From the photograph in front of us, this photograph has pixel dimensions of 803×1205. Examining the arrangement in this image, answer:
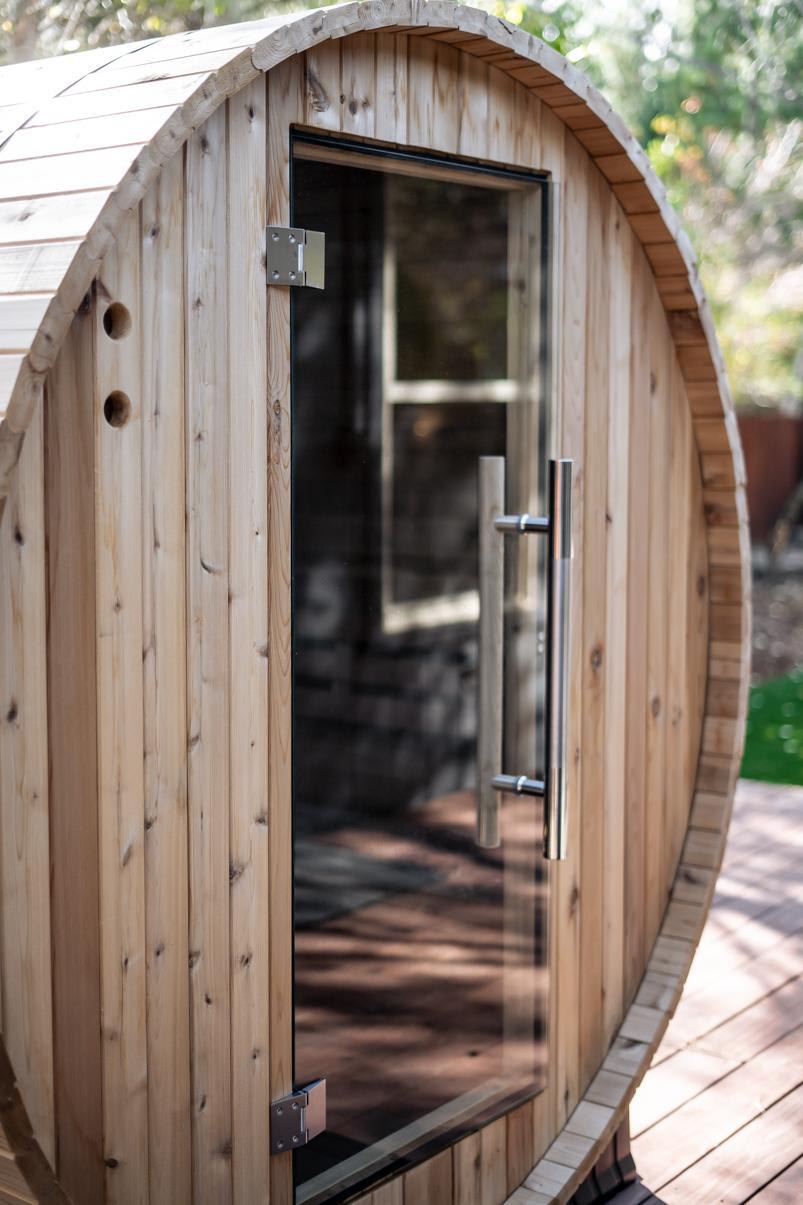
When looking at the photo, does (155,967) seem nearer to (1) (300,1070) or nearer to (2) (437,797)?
(1) (300,1070)

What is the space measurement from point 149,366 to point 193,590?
0.96 ft

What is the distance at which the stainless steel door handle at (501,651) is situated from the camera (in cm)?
233

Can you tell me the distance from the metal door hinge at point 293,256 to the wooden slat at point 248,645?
0.02 metres

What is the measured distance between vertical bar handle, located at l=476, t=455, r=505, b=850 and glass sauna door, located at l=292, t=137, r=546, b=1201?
1.7 inches

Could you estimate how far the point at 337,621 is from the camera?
3.29 metres

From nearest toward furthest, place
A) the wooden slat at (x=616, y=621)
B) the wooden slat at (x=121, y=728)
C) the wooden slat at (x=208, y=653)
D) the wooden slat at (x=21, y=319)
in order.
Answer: the wooden slat at (x=21, y=319) < the wooden slat at (x=121, y=728) < the wooden slat at (x=208, y=653) < the wooden slat at (x=616, y=621)

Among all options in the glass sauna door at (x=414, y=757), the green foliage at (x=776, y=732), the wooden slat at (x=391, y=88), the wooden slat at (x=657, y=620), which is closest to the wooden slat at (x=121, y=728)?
the glass sauna door at (x=414, y=757)

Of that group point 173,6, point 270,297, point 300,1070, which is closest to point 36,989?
point 300,1070

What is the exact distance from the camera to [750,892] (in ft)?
15.9

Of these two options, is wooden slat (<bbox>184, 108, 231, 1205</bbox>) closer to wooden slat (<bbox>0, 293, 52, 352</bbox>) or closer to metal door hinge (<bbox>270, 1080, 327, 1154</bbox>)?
metal door hinge (<bbox>270, 1080, 327, 1154</bbox>)

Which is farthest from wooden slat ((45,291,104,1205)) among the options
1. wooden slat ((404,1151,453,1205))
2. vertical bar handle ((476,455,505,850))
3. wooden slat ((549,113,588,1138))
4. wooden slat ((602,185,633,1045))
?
wooden slat ((602,185,633,1045))

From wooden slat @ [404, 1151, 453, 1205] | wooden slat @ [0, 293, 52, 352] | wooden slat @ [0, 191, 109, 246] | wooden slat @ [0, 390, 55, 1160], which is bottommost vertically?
wooden slat @ [404, 1151, 453, 1205]

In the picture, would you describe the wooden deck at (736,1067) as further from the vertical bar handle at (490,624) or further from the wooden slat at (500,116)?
the wooden slat at (500,116)

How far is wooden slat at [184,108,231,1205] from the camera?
181 cm
